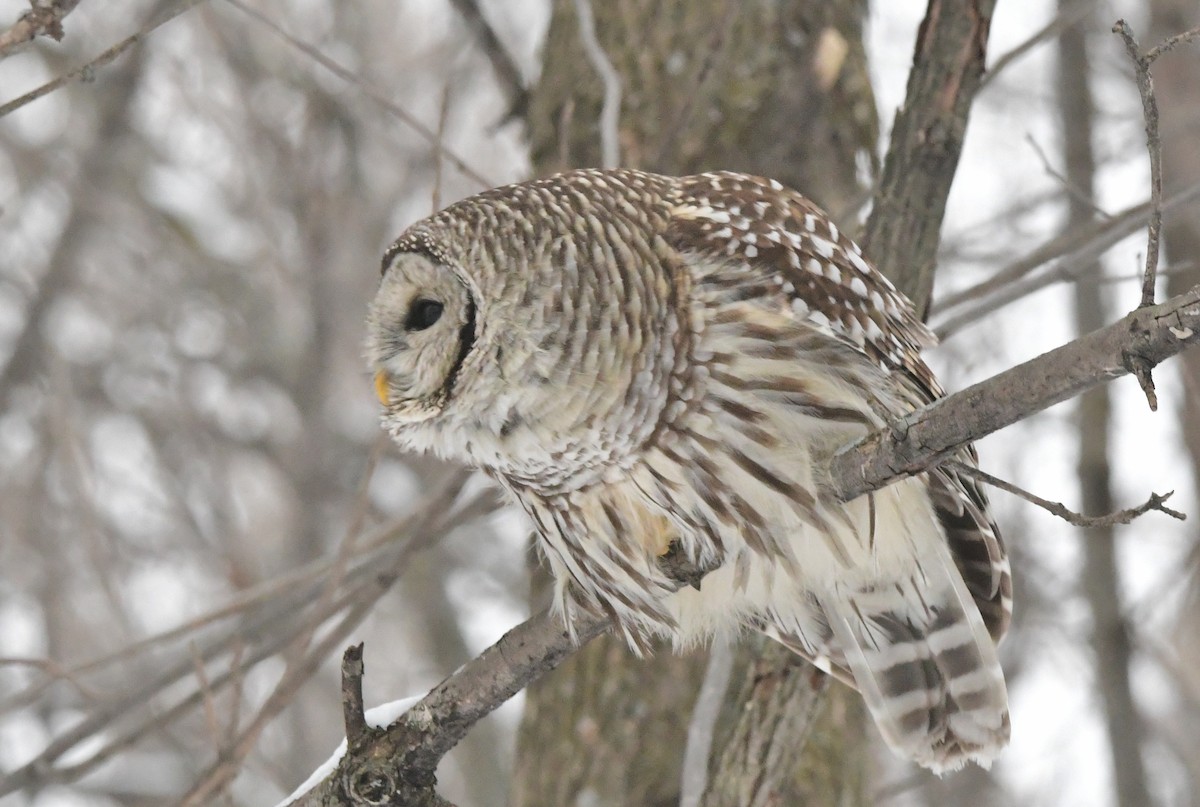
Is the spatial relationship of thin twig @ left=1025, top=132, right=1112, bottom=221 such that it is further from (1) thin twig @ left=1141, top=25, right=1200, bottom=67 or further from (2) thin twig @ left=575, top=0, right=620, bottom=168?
(1) thin twig @ left=1141, top=25, right=1200, bottom=67

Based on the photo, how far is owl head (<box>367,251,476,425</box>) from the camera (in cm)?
312

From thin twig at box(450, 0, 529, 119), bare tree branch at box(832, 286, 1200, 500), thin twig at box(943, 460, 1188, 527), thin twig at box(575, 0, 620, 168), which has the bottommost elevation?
thin twig at box(943, 460, 1188, 527)

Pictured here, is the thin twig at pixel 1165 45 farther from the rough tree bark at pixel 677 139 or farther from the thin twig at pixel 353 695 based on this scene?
the rough tree bark at pixel 677 139

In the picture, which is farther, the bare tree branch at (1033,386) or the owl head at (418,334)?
the owl head at (418,334)

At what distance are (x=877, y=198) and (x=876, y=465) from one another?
5.06 ft

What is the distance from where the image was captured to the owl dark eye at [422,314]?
10.4 ft

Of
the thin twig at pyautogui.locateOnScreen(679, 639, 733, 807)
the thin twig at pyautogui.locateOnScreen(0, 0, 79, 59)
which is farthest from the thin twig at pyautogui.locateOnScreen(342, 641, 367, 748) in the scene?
the thin twig at pyautogui.locateOnScreen(0, 0, 79, 59)

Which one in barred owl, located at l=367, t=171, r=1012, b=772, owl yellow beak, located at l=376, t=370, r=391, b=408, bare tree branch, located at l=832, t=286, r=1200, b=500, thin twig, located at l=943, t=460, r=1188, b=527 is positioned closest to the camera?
bare tree branch, located at l=832, t=286, r=1200, b=500

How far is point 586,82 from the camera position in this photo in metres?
4.59

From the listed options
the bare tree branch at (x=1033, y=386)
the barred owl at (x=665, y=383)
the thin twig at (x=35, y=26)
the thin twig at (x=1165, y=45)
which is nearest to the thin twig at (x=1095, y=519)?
the bare tree branch at (x=1033, y=386)

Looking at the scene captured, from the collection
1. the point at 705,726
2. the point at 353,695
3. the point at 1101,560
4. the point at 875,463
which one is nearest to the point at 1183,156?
the point at 1101,560

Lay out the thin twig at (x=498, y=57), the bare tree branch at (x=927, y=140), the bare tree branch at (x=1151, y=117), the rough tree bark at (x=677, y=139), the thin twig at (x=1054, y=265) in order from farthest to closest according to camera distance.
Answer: the thin twig at (x=498, y=57)
the rough tree bark at (x=677, y=139)
the thin twig at (x=1054, y=265)
the bare tree branch at (x=927, y=140)
the bare tree branch at (x=1151, y=117)

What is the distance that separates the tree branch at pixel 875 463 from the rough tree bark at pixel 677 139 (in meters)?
1.03

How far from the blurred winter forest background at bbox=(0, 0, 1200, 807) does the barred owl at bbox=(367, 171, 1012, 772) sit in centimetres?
60
